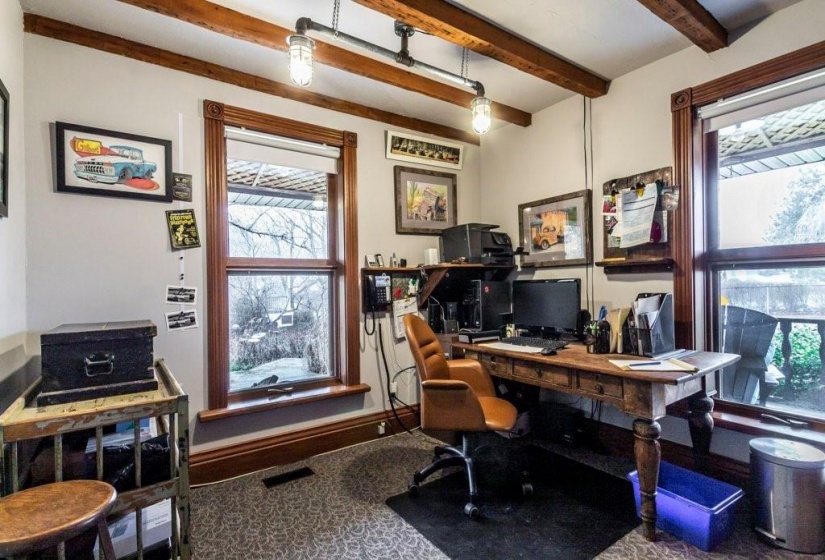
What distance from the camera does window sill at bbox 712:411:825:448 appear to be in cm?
199

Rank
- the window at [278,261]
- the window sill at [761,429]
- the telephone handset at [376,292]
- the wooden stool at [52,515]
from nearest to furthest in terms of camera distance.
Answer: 1. the wooden stool at [52,515]
2. the window sill at [761,429]
3. the window at [278,261]
4. the telephone handset at [376,292]

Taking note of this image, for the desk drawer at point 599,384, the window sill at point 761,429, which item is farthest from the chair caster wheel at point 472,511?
the window sill at point 761,429

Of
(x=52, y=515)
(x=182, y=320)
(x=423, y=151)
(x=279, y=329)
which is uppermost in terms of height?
(x=423, y=151)

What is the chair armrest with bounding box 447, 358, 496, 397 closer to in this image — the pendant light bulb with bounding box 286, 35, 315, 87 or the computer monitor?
the computer monitor

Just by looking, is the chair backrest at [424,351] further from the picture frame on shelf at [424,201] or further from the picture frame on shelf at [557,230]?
the picture frame on shelf at [557,230]

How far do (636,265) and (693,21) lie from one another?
4.44 ft

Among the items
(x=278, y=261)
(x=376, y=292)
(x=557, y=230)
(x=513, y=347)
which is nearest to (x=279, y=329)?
(x=278, y=261)

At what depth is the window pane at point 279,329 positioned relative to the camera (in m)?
2.78

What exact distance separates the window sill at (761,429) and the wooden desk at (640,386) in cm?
12

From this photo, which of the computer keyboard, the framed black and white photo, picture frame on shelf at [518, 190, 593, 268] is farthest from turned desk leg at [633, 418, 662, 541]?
the framed black and white photo

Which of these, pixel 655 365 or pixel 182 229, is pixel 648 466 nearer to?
pixel 655 365

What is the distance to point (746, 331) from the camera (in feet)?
7.69

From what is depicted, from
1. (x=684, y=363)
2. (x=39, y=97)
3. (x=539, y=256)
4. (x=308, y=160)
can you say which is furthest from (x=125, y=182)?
(x=684, y=363)

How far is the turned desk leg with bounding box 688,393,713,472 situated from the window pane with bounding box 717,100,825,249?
93cm
